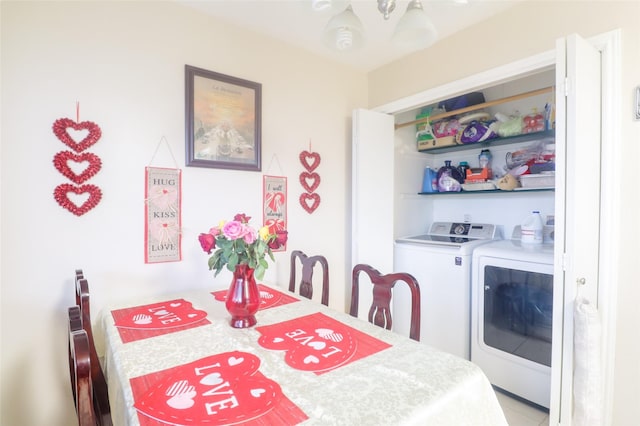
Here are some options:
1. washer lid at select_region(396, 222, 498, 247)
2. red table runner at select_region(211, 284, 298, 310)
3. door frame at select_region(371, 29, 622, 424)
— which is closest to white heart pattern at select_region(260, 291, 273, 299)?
red table runner at select_region(211, 284, 298, 310)

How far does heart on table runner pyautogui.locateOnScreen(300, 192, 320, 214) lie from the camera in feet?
7.68

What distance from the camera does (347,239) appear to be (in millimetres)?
2625

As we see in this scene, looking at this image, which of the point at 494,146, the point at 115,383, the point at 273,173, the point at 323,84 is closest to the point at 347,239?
the point at 273,173

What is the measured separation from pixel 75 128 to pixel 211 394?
4.80 feet

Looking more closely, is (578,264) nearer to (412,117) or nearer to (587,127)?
(587,127)

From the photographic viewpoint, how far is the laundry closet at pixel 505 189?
1.44 m

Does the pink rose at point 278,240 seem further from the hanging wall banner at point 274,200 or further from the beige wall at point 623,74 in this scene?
the beige wall at point 623,74

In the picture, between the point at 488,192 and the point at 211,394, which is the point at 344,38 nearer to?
the point at 211,394

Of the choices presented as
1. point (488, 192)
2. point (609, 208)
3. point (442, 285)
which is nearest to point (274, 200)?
point (442, 285)

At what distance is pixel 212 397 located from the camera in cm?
81

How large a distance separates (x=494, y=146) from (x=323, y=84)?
1540mm

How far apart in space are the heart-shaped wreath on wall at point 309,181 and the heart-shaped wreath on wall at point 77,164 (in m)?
1.24

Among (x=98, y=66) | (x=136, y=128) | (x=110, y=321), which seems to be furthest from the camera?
(x=136, y=128)

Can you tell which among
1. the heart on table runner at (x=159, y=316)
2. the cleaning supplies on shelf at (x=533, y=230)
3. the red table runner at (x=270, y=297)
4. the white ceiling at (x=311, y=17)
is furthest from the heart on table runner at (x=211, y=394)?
the cleaning supplies on shelf at (x=533, y=230)
